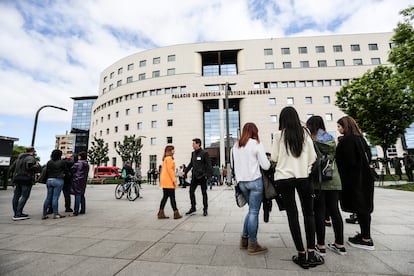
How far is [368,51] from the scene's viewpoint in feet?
123

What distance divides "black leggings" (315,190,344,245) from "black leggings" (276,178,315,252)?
0.32 metres

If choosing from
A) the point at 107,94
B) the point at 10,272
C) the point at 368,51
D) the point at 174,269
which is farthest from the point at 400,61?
the point at 107,94

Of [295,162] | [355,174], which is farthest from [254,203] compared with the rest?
[355,174]

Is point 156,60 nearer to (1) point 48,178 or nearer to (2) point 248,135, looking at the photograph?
(1) point 48,178

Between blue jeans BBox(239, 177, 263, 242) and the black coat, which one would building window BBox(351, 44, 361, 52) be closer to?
the black coat

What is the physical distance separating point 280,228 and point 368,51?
4681 centimetres

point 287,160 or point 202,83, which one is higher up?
point 202,83

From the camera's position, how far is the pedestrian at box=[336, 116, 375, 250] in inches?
119

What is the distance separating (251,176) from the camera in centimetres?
288

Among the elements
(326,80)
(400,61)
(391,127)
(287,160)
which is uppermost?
(326,80)

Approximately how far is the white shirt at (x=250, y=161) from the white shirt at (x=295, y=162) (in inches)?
10.1

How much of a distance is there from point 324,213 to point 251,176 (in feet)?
3.60

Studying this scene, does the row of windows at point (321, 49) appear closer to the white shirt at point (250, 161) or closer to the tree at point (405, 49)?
the tree at point (405, 49)

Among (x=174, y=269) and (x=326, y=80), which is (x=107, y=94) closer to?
(x=326, y=80)
